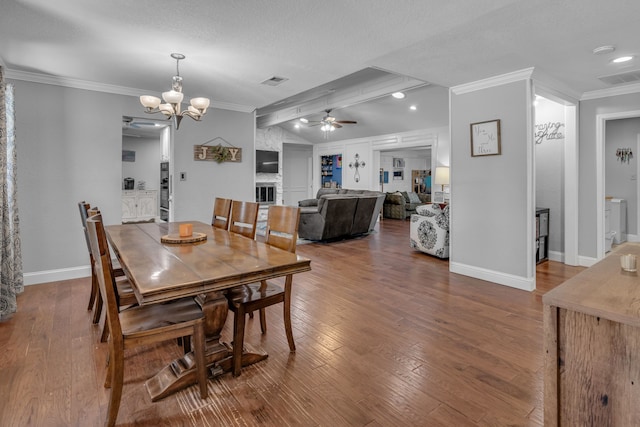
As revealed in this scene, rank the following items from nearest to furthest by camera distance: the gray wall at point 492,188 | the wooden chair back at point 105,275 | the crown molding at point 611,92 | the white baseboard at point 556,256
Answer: the wooden chair back at point 105,275 → the gray wall at point 492,188 → the crown molding at point 611,92 → the white baseboard at point 556,256

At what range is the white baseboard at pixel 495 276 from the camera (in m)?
3.56

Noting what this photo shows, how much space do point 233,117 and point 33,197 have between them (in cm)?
266

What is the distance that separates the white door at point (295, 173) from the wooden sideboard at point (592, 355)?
10938 mm

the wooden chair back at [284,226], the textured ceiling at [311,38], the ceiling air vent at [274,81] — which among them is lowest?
the wooden chair back at [284,226]

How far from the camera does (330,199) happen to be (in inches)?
230

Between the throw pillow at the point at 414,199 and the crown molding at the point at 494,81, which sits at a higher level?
the crown molding at the point at 494,81

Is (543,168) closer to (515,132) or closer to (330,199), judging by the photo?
(515,132)

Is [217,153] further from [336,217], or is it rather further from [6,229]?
[6,229]

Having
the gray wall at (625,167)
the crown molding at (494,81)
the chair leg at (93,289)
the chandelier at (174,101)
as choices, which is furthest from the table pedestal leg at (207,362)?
the gray wall at (625,167)

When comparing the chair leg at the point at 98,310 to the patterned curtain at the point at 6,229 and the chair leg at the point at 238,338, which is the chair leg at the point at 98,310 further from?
the chair leg at the point at 238,338

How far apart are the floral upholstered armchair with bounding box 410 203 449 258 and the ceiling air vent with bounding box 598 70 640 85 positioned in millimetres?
2337

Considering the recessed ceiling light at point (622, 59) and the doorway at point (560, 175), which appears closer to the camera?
the recessed ceiling light at point (622, 59)

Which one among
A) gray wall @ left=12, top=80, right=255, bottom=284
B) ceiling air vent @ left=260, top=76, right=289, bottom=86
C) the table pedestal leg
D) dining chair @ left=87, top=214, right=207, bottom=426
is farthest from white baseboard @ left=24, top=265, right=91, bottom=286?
ceiling air vent @ left=260, top=76, right=289, bottom=86

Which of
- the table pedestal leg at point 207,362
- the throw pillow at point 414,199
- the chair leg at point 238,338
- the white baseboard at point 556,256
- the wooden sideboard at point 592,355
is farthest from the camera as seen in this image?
the throw pillow at point 414,199
